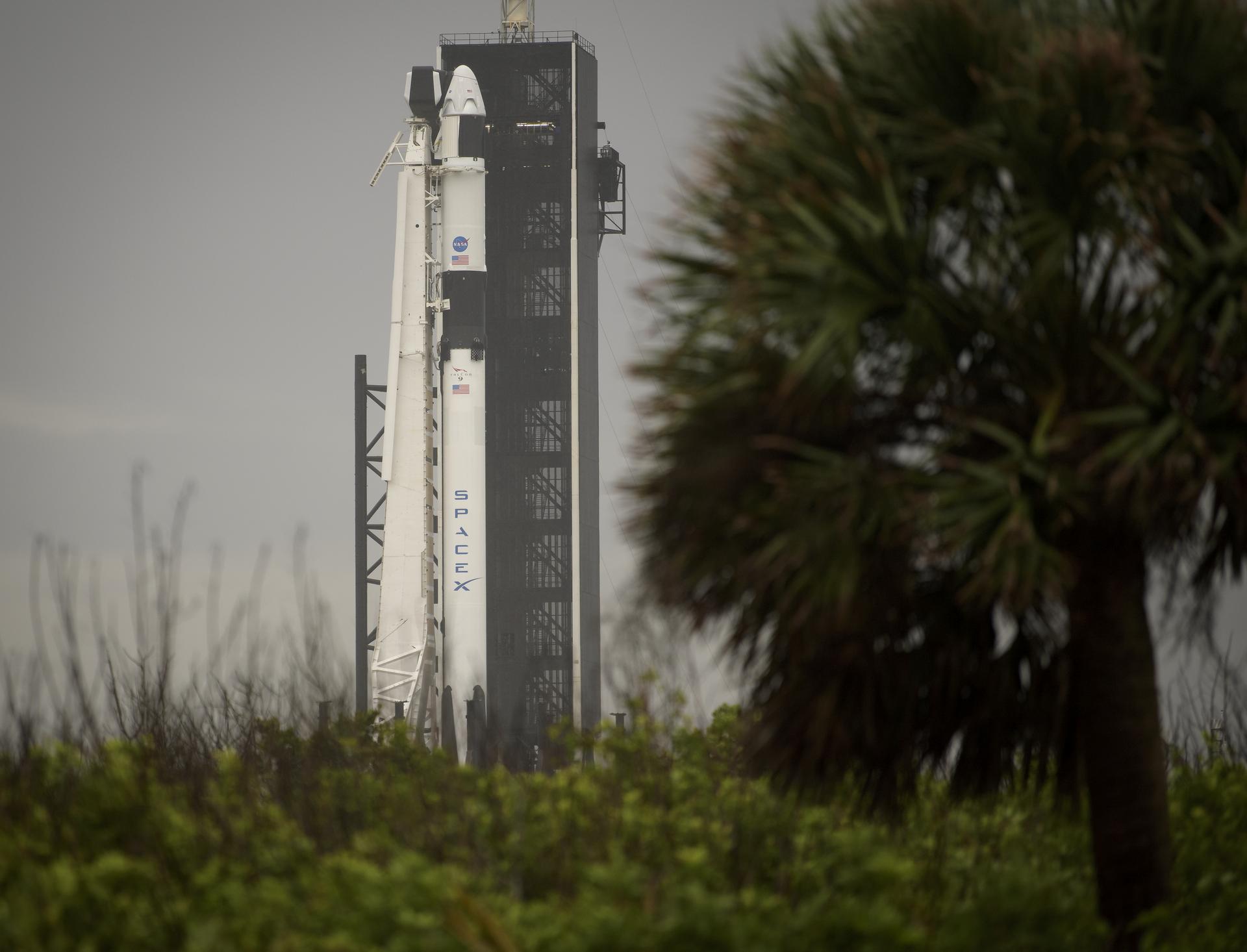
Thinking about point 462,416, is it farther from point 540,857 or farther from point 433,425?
point 540,857

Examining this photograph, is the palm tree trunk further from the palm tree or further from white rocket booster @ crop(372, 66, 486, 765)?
white rocket booster @ crop(372, 66, 486, 765)

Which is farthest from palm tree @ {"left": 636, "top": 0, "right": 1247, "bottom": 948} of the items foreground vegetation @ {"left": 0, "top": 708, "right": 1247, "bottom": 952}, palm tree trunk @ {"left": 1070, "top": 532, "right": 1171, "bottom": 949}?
foreground vegetation @ {"left": 0, "top": 708, "right": 1247, "bottom": 952}

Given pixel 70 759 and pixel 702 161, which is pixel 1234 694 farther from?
pixel 70 759

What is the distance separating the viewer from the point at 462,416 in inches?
1121

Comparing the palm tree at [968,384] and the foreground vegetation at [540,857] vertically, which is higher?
the palm tree at [968,384]

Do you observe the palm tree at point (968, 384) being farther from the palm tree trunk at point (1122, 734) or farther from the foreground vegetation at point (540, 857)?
the foreground vegetation at point (540, 857)

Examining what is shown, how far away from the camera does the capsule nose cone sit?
29.2 meters

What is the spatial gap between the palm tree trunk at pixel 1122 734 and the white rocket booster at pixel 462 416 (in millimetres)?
20831

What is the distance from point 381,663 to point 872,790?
2063 centimetres

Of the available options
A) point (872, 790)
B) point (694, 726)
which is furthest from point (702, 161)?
point (694, 726)

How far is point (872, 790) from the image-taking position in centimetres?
845

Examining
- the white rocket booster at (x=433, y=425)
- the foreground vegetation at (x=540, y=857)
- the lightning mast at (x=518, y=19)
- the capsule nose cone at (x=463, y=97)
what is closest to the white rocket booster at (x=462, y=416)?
the white rocket booster at (x=433, y=425)

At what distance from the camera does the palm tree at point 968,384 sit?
719cm

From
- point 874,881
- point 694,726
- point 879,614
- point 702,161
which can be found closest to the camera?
point 874,881
